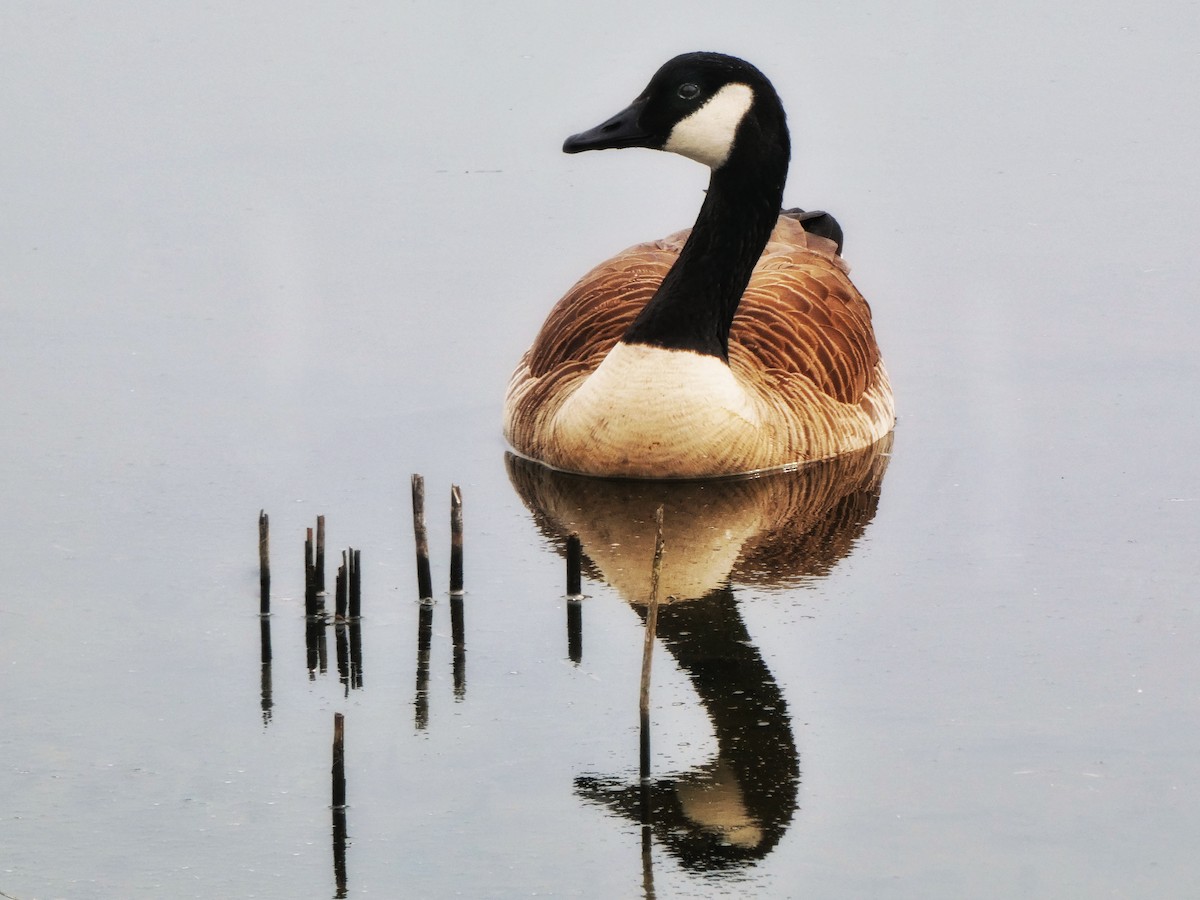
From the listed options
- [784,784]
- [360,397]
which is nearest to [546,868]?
[784,784]

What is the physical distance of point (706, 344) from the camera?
7609 millimetres

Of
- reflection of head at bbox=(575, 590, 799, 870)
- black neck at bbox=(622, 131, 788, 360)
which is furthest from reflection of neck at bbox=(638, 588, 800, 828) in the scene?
black neck at bbox=(622, 131, 788, 360)

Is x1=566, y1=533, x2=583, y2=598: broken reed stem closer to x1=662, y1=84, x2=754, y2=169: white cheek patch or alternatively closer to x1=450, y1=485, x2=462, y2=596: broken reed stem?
x1=450, y1=485, x2=462, y2=596: broken reed stem

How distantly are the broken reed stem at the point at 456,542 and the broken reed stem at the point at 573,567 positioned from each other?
32 cm

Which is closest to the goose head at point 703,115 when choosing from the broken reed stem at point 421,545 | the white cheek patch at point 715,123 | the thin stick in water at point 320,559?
the white cheek patch at point 715,123

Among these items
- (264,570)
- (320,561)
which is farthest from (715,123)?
(264,570)

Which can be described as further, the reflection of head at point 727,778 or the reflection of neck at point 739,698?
the reflection of neck at point 739,698

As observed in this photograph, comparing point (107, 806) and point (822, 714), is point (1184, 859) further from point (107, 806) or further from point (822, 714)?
point (107, 806)

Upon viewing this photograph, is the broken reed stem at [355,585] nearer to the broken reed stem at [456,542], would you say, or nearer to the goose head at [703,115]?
the broken reed stem at [456,542]

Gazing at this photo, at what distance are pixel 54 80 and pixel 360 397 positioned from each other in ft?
17.5

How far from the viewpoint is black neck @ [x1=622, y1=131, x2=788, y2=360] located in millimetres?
7613

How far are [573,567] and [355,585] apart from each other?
67 centimetres

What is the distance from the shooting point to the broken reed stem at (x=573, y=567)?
6.24 metres

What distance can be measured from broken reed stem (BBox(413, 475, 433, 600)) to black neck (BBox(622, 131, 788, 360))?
1.67m
